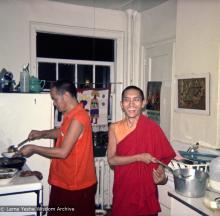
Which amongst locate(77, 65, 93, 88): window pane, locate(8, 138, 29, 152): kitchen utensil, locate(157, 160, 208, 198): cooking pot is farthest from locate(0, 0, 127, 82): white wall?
locate(157, 160, 208, 198): cooking pot

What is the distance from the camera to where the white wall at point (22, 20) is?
299 cm

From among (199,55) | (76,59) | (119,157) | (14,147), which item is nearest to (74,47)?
(76,59)

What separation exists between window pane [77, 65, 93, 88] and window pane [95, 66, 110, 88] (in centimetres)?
9

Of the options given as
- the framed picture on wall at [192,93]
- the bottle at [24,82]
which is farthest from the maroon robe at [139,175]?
the bottle at [24,82]

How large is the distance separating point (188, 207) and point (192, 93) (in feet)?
3.67

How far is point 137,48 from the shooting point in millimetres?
3580

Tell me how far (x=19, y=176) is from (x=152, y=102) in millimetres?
1886

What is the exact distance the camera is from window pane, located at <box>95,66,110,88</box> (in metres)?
3.61

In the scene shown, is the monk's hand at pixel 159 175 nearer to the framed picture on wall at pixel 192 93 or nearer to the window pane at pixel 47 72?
the framed picture on wall at pixel 192 93

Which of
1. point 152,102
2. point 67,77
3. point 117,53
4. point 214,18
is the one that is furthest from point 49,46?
point 214,18

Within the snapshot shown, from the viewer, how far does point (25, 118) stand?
8.67 feet

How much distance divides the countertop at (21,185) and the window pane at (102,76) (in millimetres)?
1932

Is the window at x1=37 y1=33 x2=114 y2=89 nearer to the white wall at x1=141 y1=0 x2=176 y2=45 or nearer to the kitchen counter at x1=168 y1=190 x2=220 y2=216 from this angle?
the white wall at x1=141 y1=0 x2=176 y2=45

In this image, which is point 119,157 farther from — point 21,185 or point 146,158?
point 21,185
